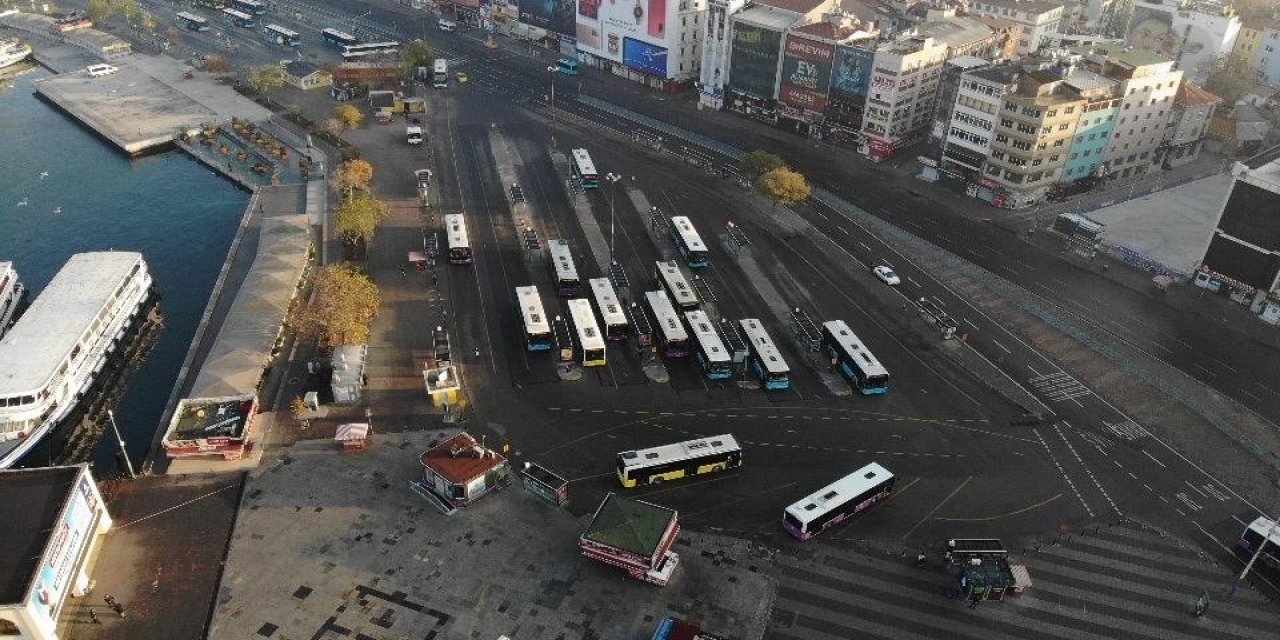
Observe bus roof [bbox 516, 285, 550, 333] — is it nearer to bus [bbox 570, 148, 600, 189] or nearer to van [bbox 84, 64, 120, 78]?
bus [bbox 570, 148, 600, 189]

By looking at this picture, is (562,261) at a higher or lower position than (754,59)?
lower

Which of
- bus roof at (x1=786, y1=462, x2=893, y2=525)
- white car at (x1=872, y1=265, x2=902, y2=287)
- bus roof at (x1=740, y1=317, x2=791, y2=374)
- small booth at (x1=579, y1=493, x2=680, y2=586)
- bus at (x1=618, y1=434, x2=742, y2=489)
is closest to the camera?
small booth at (x1=579, y1=493, x2=680, y2=586)

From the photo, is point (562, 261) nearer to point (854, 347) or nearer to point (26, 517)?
point (854, 347)

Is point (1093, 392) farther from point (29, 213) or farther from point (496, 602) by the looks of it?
point (29, 213)

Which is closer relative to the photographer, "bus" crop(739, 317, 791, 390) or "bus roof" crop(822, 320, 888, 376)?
"bus" crop(739, 317, 791, 390)

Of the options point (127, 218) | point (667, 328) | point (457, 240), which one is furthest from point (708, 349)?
point (127, 218)

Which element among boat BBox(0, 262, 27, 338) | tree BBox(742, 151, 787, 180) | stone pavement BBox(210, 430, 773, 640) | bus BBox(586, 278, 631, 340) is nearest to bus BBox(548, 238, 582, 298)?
bus BBox(586, 278, 631, 340)
